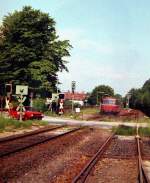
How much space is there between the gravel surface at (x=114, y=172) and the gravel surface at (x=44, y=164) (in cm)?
51

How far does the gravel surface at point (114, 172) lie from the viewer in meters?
11.7

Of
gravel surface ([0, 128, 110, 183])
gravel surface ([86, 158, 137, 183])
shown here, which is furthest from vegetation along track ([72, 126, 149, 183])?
gravel surface ([0, 128, 110, 183])

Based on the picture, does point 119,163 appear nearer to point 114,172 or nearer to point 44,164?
point 114,172

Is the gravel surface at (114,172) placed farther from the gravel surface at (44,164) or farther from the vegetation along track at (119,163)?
the gravel surface at (44,164)

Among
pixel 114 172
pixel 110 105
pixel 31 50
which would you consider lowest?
pixel 114 172

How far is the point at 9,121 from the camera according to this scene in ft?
102

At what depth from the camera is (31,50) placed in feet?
209

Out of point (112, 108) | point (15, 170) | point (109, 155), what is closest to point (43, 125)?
point (109, 155)

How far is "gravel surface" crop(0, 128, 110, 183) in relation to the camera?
37.0 feet

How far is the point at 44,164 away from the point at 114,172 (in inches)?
79.3

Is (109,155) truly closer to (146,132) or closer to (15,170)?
(15,170)

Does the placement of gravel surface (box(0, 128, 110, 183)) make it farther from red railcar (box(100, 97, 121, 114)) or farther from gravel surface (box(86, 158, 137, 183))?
red railcar (box(100, 97, 121, 114))

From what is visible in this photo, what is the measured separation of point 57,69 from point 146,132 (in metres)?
34.3

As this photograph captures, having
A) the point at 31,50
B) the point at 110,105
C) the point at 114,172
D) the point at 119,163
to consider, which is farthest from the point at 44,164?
the point at 110,105
